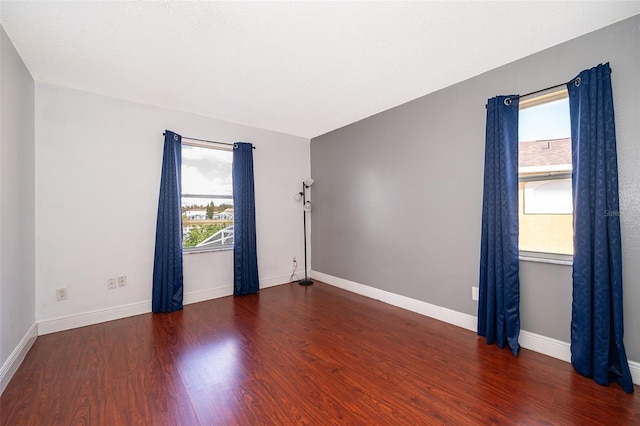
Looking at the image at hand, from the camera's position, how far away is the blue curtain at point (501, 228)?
2299 mm

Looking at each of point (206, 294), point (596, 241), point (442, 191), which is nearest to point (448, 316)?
point (442, 191)

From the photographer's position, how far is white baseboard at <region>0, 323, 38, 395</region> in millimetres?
1835

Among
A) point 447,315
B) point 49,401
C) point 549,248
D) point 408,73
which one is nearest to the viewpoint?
point 49,401

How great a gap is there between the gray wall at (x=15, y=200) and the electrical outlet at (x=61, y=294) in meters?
0.18

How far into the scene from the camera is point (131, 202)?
10.3ft

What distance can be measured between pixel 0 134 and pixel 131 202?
137cm

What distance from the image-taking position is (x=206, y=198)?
3.80 metres

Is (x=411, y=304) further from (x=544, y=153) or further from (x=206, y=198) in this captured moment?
(x=206, y=198)

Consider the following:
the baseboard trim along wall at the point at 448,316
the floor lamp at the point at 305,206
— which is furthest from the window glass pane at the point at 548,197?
the floor lamp at the point at 305,206

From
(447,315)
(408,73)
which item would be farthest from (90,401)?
(408,73)

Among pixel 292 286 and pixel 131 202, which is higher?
pixel 131 202

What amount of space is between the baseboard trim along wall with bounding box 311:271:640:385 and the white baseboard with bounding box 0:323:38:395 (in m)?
3.41

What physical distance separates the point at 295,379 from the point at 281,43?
254 centimetres

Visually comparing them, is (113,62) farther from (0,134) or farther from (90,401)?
(90,401)
